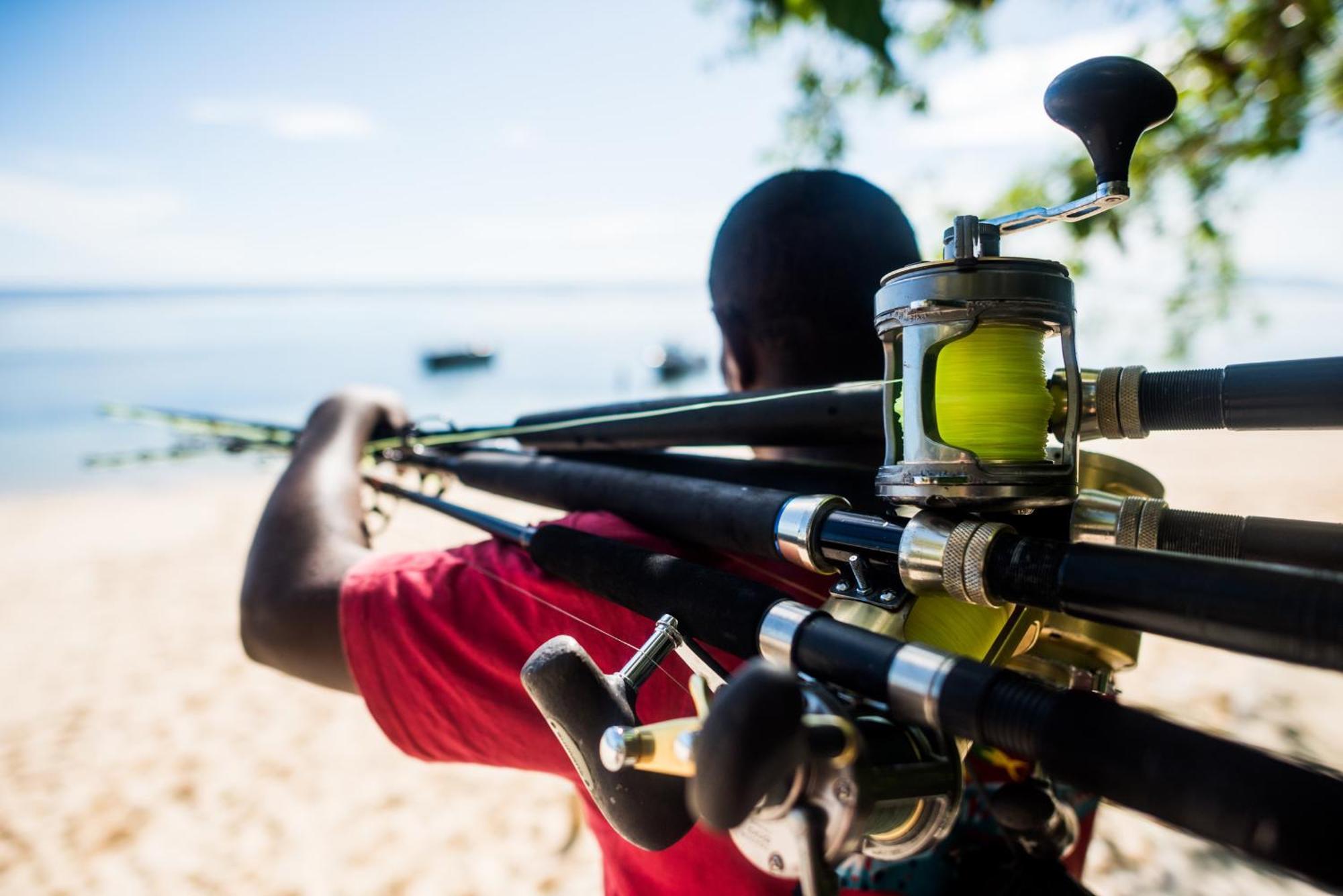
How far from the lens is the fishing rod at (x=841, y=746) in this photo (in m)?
0.60

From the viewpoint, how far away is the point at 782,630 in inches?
35.4

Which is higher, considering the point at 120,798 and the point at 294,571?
the point at 294,571

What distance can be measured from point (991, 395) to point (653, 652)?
0.48 meters

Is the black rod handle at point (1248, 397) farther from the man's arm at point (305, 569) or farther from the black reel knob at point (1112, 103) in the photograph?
the man's arm at point (305, 569)

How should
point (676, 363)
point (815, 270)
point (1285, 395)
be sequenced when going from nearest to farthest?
point (1285, 395) < point (815, 270) < point (676, 363)

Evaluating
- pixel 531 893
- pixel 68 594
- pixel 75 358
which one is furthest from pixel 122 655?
pixel 75 358

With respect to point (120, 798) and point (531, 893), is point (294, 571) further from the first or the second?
point (120, 798)

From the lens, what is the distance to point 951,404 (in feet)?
3.19

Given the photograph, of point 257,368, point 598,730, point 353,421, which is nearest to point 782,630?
point 598,730

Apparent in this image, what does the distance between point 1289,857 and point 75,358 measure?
198ft

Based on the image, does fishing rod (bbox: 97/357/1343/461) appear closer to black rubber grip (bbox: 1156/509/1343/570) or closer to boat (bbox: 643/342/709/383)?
black rubber grip (bbox: 1156/509/1343/570)

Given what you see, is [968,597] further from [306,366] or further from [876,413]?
[306,366]

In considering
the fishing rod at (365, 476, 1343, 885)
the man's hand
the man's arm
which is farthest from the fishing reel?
the man's hand

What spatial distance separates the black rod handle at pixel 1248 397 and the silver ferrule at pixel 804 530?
370 mm
